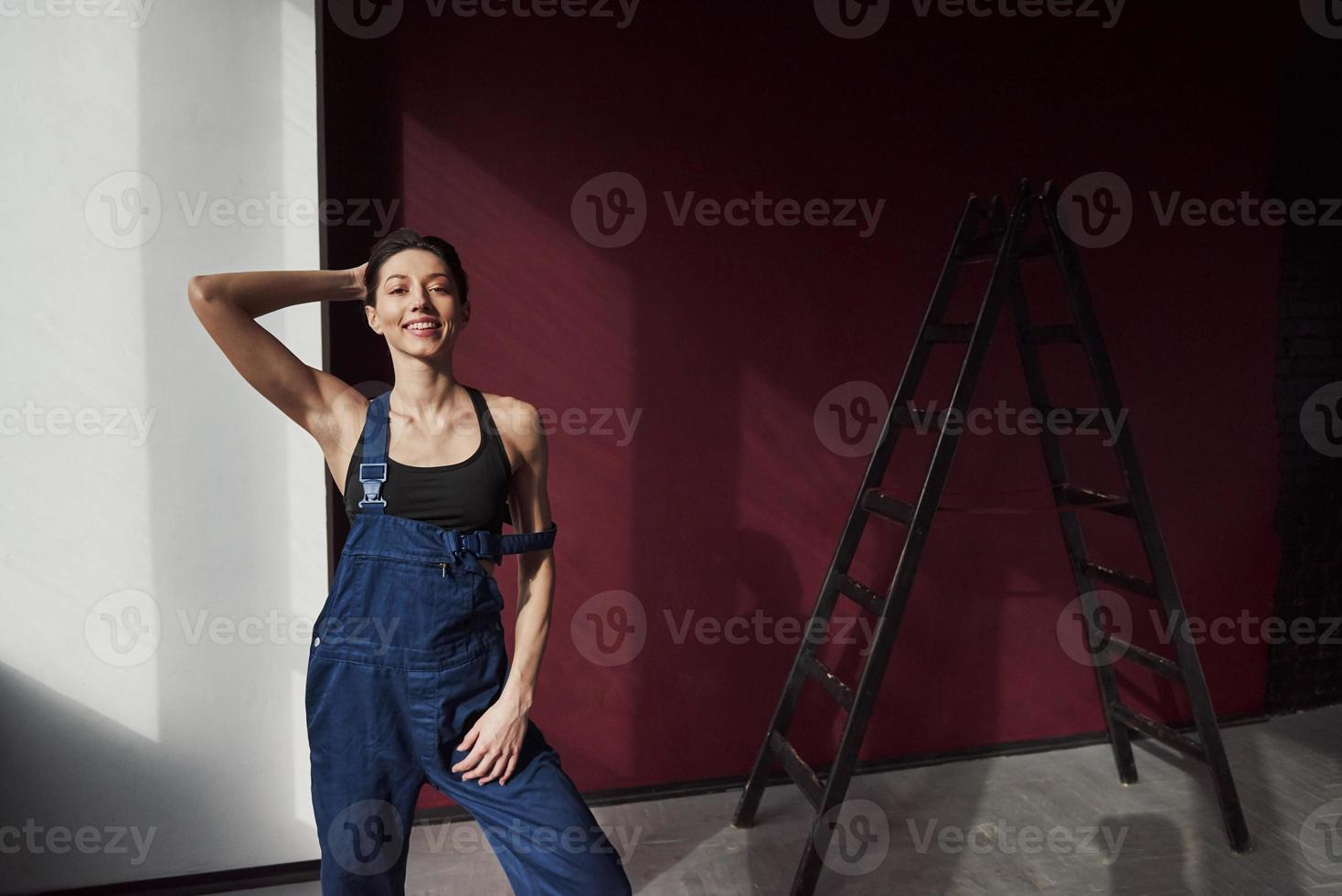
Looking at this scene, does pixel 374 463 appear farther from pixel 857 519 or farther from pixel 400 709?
pixel 857 519

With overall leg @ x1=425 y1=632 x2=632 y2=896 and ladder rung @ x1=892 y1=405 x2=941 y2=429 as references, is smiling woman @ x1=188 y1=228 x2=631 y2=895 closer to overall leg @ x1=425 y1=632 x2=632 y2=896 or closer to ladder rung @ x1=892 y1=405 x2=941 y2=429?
overall leg @ x1=425 y1=632 x2=632 y2=896

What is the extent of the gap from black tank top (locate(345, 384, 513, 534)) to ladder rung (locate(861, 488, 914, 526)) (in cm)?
142

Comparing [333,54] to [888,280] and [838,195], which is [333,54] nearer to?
[838,195]

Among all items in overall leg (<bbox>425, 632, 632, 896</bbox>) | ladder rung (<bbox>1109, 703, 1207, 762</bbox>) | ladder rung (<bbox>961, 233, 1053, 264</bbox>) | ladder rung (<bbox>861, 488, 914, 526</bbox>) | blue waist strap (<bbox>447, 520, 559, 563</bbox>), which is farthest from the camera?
ladder rung (<bbox>1109, 703, 1207, 762</bbox>)

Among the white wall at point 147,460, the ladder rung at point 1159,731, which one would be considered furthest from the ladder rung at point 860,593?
the white wall at point 147,460

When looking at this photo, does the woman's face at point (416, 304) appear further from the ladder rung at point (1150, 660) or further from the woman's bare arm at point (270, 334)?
the ladder rung at point (1150, 660)

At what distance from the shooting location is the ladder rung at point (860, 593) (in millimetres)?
2742

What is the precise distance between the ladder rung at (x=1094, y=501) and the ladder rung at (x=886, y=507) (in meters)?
0.59

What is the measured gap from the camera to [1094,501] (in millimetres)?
3016

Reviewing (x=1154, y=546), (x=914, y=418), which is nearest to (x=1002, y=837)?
(x=1154, y=546)

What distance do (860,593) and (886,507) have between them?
0.29m

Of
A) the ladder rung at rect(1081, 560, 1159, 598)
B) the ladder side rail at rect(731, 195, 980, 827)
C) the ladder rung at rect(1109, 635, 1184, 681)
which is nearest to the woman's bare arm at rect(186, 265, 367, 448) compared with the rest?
the ladder side rail at rect(731, 195, 980, 827)

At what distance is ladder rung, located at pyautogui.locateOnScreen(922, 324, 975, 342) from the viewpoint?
2.80 meters

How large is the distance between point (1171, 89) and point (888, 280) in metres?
1.47
